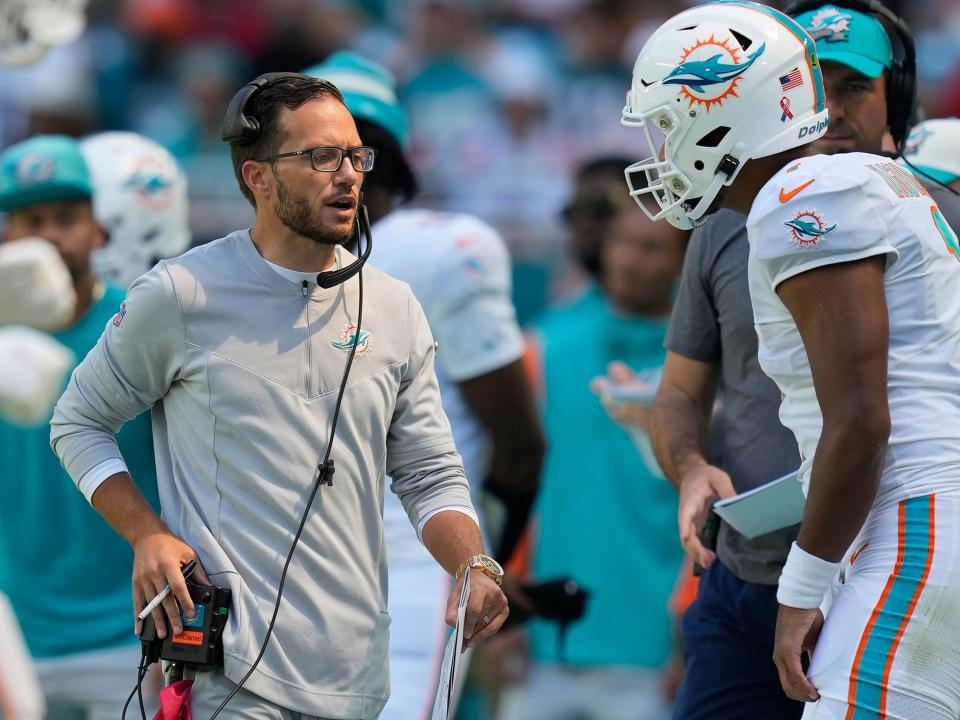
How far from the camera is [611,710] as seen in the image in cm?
630

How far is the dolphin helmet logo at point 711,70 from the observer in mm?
3201

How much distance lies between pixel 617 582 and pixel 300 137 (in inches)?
135

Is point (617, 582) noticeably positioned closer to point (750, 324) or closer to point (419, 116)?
point (750, 324)

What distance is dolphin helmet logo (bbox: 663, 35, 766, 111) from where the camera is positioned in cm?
320

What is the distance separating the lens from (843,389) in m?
2.82

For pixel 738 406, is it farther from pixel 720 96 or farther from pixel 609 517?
pixel 609 517

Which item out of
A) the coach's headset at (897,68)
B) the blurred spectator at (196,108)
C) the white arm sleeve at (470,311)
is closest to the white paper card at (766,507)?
the coach's headset at (897,68)

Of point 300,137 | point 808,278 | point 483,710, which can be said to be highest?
point 300,137

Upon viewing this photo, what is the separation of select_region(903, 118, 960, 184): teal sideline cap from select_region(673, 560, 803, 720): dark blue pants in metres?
1.33

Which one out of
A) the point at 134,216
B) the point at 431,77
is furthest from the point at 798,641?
the point at 431,77

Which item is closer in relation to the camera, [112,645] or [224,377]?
[224,377]

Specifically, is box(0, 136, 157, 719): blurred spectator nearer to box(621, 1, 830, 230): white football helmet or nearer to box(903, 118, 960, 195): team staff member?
box(621, 1, 830, 230): white football helmet

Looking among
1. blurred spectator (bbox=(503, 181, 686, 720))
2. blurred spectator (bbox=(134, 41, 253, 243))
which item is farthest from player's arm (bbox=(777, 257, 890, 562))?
blurred spectator (bbox=(134, 41, 253, 243))

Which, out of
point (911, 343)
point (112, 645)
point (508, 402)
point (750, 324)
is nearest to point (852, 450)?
point (911, 343)
